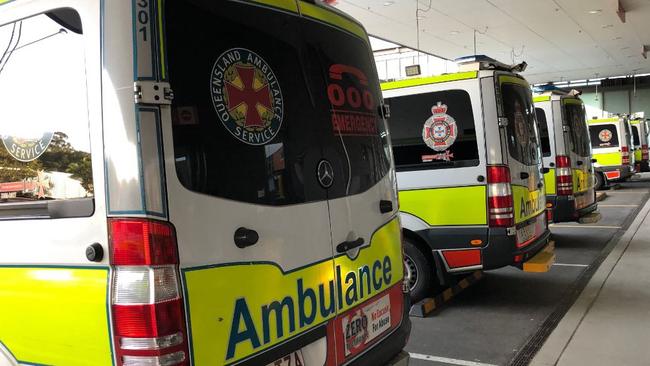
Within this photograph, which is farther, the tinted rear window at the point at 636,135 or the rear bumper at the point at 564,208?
the tinted rear window at the point at 636,135

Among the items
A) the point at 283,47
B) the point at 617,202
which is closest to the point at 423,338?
the point at 283,47

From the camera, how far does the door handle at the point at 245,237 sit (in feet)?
6.45

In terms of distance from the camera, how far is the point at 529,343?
4.55m

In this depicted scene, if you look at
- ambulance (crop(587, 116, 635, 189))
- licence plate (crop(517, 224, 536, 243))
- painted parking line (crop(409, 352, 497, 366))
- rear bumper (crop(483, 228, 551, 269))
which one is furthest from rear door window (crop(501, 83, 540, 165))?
ambulance (crop(587, 116, 635, 189))

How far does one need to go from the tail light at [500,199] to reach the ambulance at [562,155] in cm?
354

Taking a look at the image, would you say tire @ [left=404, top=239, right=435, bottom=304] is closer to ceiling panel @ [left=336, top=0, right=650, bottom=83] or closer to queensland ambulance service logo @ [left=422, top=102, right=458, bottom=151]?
queensland ambulance service logo @ [left=422, top=102, right=458, bottom=151]

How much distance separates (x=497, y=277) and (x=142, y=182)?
5.94 metres

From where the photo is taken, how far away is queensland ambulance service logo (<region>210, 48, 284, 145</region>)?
1962 millimetres

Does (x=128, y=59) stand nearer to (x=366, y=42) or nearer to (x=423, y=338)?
(x=366, y=42)

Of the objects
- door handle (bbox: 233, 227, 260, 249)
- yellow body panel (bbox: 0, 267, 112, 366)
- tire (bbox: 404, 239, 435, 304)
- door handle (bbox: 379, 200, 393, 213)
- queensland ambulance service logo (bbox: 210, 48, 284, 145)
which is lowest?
tire (bbox: 404, 239, 435, 304)

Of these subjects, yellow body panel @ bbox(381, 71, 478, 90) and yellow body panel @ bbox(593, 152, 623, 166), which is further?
yellow body panel @ bbox(593, 152, 623, 166)

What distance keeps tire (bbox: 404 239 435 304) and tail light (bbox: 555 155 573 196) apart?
12.3 feet

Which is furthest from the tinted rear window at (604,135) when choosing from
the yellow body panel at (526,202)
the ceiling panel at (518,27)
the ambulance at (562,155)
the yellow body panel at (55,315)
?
the yellow body panel at (55,315)

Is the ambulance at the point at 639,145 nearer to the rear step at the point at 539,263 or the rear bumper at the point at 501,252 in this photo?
the rear step at the point at 539,263
